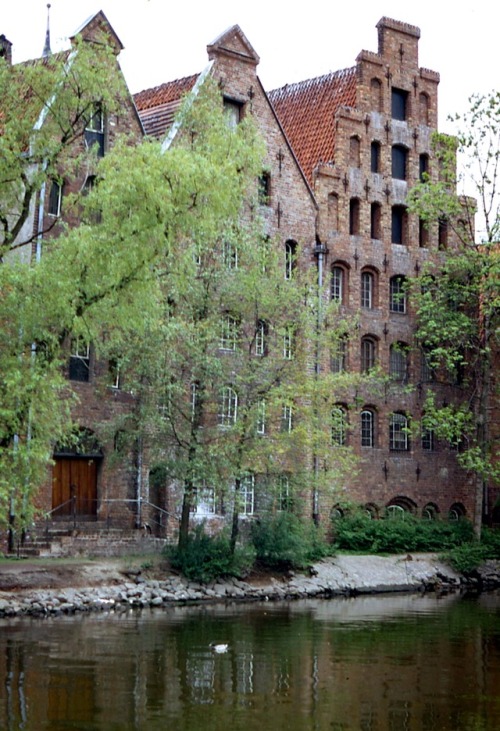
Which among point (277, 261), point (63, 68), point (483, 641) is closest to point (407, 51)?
point (277, 261)

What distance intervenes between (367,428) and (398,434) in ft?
4.66

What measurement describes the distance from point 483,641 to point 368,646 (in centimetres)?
267

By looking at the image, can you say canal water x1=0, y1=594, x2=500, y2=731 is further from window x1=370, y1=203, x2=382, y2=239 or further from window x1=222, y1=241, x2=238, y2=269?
window x1=370, y1=203, x2=382, y2=239

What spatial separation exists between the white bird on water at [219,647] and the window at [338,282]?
73.3 feet

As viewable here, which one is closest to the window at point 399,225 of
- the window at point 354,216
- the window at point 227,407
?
the window at point 354,216

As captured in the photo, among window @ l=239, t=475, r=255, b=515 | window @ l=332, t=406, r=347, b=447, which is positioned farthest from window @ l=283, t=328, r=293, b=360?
window @ l=239, t=475, r=255, b=515

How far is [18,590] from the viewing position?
31.2 meters

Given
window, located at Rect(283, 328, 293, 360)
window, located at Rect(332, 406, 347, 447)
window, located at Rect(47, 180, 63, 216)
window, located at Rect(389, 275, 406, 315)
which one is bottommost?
window, located at Rect(332, 406, 347, 447)

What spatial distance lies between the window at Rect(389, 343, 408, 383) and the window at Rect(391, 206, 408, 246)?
377 centimetres

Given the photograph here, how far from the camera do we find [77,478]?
38.5 metres

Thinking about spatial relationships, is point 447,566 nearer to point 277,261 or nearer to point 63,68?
point 277,261

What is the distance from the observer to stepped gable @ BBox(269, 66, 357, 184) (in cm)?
4744

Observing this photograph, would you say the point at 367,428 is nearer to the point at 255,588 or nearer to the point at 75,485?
the point at 255,588

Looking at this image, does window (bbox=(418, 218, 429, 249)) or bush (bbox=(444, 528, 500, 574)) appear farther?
window (bbox=(418, 218, 429, 249))
